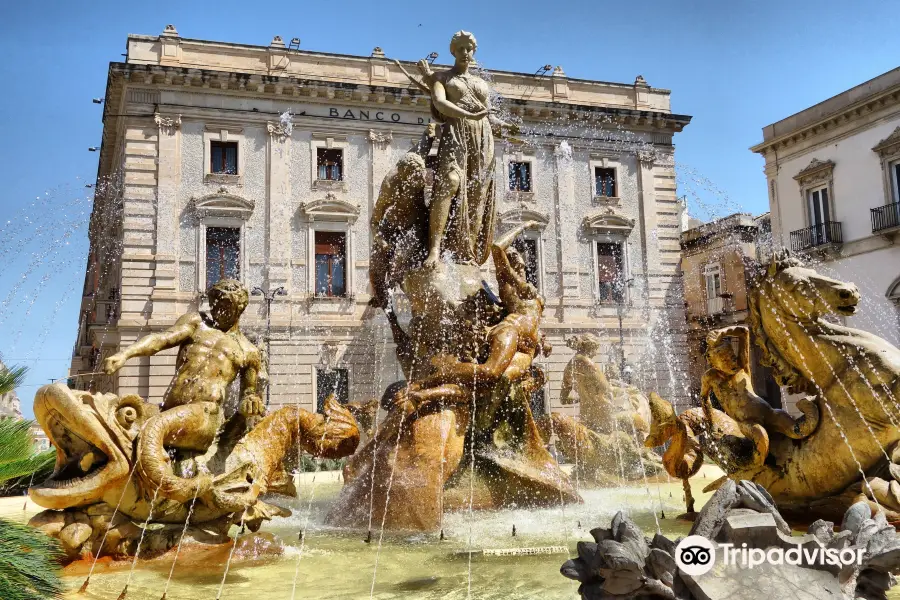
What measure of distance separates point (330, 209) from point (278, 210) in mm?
1654

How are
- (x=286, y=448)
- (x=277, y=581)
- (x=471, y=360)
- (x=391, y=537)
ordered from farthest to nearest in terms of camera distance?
(x=471, y=360), (x=286, y=448), (x=391, y=537), (x=277, y=581)

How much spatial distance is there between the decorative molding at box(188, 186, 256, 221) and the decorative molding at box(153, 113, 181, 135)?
2.26m

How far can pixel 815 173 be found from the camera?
27359 mm

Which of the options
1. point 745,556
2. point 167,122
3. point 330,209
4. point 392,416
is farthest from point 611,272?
point 745,556

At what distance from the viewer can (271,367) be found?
2395 cm

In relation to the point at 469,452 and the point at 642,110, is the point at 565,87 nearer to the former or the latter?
the point at 642,110

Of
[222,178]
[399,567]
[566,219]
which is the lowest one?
[399,567]

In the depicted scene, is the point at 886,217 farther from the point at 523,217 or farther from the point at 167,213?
the point at 167,213

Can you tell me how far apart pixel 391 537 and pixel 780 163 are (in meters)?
27.9

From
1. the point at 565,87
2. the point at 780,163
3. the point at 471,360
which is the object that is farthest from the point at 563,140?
the point at 471,360

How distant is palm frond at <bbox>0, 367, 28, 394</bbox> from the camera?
2.44 m

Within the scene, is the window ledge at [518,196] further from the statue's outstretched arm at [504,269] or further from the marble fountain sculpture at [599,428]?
the statue's outstretched arm at [504,269]

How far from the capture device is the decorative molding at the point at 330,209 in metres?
24.7

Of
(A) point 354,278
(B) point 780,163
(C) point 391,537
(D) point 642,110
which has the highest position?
(D) point 642,110
